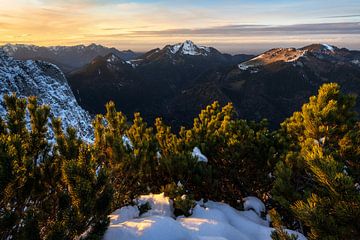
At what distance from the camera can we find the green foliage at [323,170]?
429 cm

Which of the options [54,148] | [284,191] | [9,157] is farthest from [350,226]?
[54,148]

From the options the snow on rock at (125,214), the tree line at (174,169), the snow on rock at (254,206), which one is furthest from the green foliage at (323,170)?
the snow on rock at (125,214)

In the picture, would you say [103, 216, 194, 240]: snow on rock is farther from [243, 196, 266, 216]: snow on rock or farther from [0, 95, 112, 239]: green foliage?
[243, 196, 266, 216]: snow on rock

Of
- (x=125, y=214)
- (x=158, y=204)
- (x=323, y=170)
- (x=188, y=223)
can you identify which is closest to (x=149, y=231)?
(x=188, y=223)

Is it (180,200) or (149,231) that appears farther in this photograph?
(180,200)

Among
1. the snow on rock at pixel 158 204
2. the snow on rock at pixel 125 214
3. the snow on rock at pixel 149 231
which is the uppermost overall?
the snow on rock at pixel 149 231

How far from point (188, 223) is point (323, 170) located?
5319 millimetres

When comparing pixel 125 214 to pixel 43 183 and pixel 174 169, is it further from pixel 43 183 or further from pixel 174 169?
pixel 43 183

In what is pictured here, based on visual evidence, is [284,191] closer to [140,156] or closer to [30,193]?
[140,156]

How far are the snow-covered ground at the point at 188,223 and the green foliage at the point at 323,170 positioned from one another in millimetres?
1230

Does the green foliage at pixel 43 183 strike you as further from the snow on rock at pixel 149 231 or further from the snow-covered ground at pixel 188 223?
the snow-covered ground at pixel 188 223

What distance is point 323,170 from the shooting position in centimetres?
419

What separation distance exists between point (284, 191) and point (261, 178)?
191 inches

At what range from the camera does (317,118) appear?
1159cm
